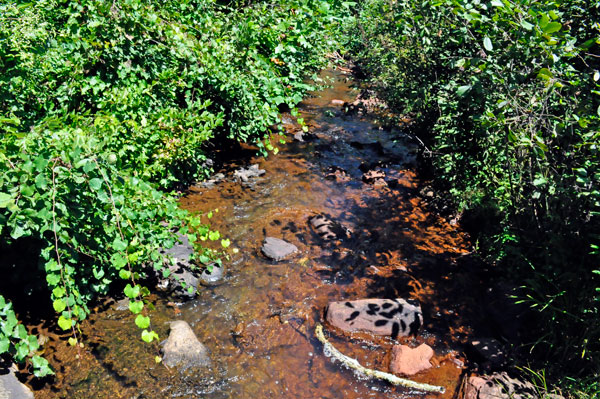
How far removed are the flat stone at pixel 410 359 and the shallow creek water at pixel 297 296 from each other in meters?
0.08

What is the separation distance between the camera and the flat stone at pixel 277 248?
19.2 ft

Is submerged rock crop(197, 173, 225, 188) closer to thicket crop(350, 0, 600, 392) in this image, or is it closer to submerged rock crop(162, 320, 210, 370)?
submerged rock crop(162, 320, 210, 370)

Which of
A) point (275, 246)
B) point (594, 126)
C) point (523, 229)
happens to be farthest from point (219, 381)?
point (594, 126)

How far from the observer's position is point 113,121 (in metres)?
4.55

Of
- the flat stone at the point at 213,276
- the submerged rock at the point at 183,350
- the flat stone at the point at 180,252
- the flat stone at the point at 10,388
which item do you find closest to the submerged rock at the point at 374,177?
the flat stone at the point at 213,276

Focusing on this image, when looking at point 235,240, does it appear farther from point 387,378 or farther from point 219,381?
point 387,378

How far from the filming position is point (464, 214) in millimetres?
6812

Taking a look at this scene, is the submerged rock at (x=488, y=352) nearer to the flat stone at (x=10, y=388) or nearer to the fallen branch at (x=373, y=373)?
the fallen branch at (x=373, y=373)

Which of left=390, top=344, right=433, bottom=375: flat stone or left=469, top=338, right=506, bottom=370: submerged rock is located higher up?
left=469, top=338, right=506, bottom=370: submerged rock

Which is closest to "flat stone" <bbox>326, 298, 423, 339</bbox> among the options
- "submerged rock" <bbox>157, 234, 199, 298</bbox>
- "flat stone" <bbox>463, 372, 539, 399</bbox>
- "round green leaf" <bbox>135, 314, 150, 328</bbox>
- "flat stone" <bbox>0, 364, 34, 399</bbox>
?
"flat stone" <bbox>463, 372, 539, 399</bbox>

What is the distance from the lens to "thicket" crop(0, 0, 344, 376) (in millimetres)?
3033

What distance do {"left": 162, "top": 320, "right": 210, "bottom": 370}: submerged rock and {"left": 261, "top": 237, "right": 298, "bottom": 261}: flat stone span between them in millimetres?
1766

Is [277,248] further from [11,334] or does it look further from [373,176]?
[11,334]

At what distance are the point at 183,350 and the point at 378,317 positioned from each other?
7.38 ft
